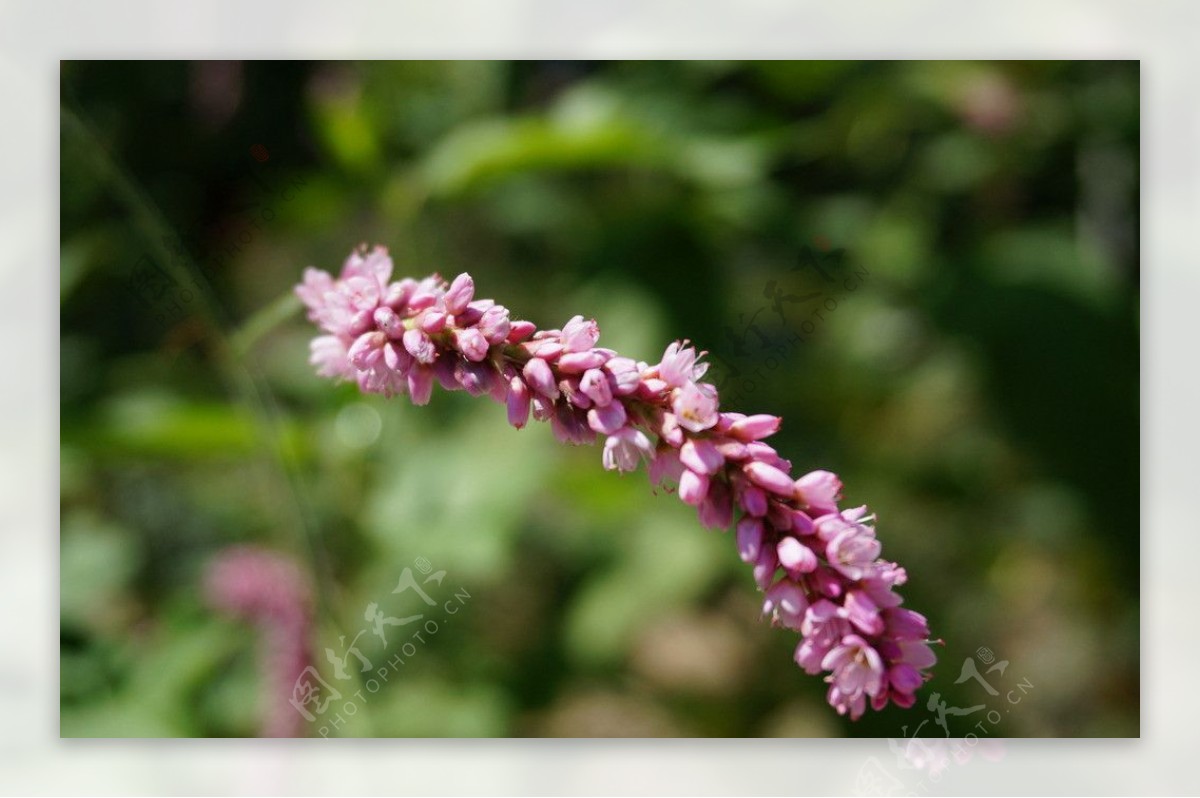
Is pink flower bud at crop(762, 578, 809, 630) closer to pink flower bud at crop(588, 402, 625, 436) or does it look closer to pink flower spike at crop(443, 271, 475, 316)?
pink flower bud at crop(588, 402, 625, 436)

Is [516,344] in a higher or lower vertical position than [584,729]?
higher

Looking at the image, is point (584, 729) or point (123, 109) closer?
point (123, 109)

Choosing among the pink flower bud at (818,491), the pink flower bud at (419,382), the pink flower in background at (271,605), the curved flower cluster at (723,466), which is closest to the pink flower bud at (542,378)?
the curved flower cluster at (723,466)

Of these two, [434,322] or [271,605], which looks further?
[271,605]

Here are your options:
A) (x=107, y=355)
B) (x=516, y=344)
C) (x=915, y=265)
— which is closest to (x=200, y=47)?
(x=107, y=355)

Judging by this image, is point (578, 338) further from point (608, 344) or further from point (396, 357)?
point (608, 344)

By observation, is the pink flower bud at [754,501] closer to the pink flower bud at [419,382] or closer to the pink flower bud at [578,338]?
the pink flower bud at [578,338]

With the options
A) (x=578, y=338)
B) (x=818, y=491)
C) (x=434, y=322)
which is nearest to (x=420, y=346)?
(x=434, y=322)

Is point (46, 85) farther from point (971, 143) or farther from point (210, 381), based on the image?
point (971, 143)

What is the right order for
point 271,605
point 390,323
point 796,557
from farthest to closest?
point 271,605 < point 390,323 < point 796,557
